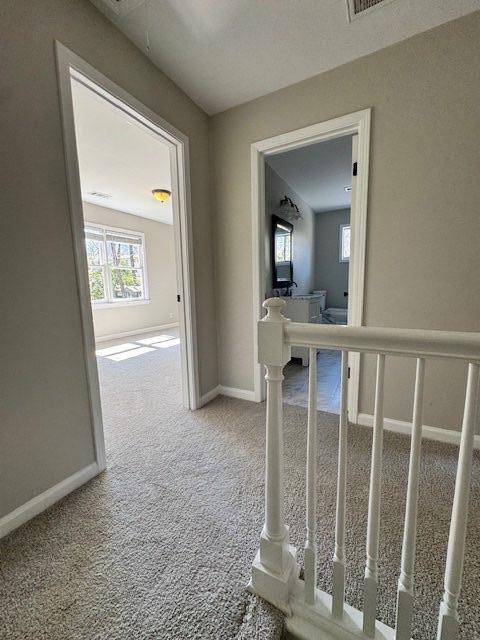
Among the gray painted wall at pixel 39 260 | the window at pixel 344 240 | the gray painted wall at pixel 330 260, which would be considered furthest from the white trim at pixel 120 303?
the window at pixel 344 240

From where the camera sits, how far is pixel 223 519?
4.07 feet

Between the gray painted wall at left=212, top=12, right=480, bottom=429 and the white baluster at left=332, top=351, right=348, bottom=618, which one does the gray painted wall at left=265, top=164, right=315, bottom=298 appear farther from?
the white baluster at left=332, top=351, right=348, bottom=618

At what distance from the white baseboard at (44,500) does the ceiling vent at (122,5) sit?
2.42m

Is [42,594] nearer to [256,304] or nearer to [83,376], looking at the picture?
[83,376]

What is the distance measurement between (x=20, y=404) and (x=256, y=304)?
5.50 ft

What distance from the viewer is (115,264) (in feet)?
18.2

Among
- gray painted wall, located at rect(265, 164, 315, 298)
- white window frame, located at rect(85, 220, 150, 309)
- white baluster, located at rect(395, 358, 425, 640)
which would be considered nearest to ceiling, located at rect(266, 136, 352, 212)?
gray painted wall, located at rect(265, 164, 315, 298)

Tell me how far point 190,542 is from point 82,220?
1.61 m

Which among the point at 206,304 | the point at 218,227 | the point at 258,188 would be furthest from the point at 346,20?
the point at 206,304

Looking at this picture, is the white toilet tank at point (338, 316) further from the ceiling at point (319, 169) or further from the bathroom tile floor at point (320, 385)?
the ceiling at point (319, 169)

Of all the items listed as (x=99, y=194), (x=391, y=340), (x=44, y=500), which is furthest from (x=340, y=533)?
(x=99, y=194)

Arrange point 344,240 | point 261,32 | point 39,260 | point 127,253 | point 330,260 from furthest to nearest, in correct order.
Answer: point 330,260
point 344,240
point 127,253
point 261,32
point 39,260

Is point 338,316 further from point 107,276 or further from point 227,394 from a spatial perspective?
point 107,276

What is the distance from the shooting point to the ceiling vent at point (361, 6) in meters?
1.41
